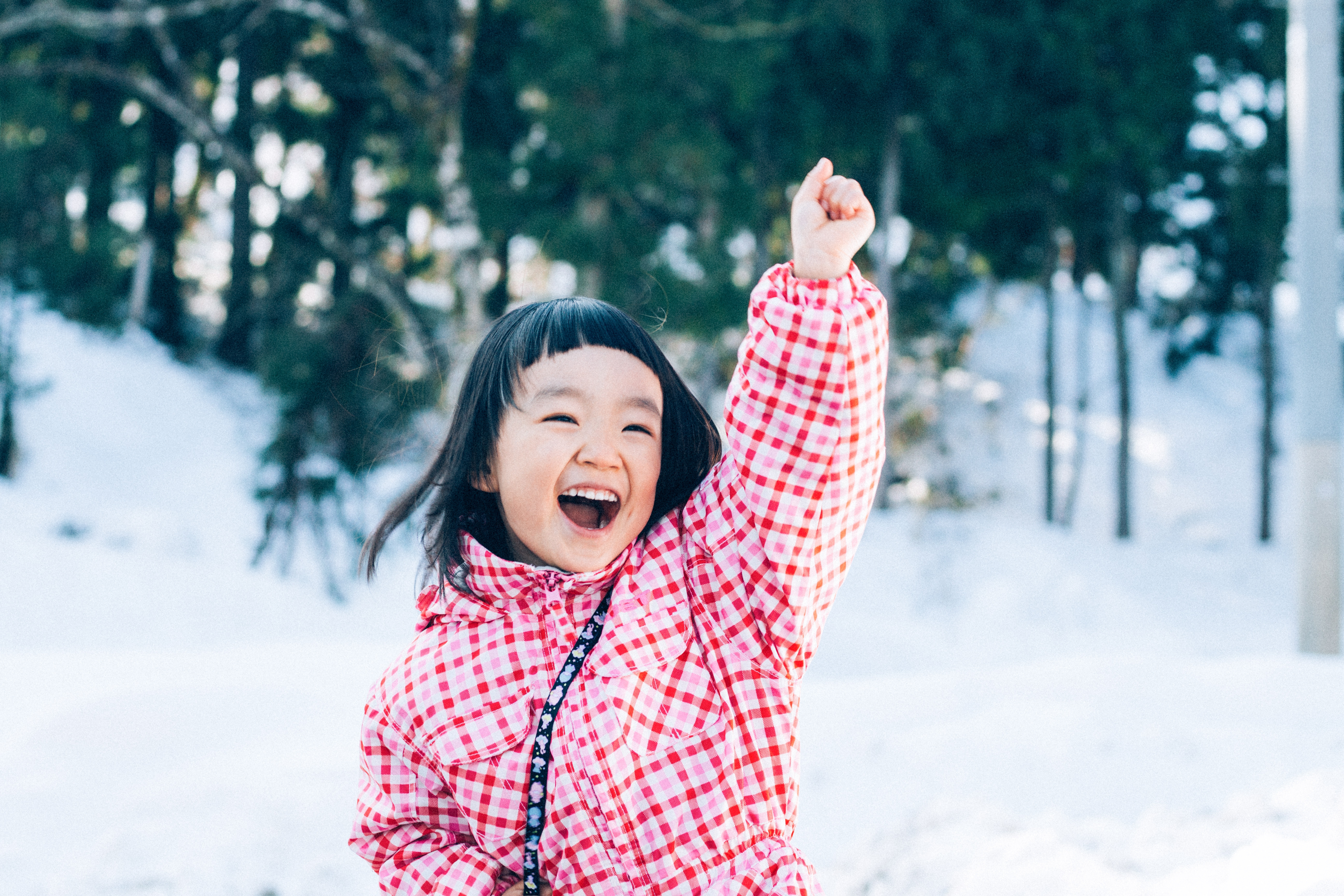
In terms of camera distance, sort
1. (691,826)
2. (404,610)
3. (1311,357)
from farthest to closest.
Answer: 1. (404,610)
2. (1311,357)
3. (691,826)

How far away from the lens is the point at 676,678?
1416mm

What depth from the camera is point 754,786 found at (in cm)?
139

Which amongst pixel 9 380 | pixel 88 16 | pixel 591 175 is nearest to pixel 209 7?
pixel 88 16

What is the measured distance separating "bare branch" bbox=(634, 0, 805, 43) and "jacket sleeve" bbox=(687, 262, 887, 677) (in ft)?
26.6

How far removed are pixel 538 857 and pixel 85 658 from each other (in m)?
3.73

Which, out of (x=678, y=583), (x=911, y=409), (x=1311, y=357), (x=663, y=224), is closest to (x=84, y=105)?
(x=663, y=224)

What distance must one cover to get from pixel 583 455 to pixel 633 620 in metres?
0.22

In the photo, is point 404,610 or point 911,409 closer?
point 404,610

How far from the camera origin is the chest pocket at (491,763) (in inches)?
55.1

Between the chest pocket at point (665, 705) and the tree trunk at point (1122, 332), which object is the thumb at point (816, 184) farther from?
the tree trunk at point (1122, 332)

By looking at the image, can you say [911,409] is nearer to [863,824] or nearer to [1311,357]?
[1311,357]

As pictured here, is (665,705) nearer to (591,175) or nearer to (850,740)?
(850,740)

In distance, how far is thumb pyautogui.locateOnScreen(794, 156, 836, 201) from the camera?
1292 mm

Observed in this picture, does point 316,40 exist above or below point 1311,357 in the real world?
above
